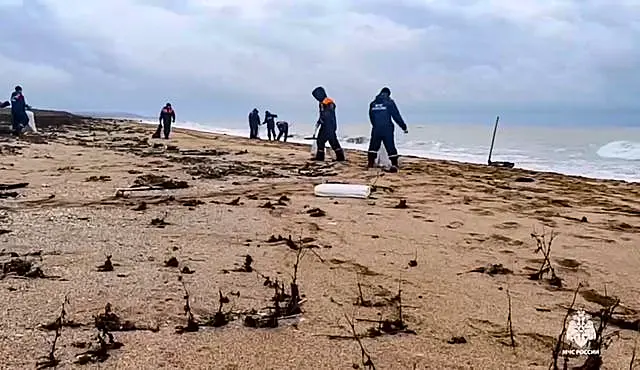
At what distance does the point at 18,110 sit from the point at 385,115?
613 inches

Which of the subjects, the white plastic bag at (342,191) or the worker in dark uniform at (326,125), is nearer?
the white plastic bag at (342,191)

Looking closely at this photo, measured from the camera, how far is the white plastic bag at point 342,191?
9.20 metres

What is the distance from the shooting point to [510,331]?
150 inches

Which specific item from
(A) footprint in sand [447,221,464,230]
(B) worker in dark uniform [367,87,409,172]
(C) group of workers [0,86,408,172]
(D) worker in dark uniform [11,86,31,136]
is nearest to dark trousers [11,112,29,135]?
(D) worker in dark uniform [11,86,31,136]

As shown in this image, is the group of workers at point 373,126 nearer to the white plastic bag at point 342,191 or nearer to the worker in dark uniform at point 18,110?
the white plastic bag at point 342,191

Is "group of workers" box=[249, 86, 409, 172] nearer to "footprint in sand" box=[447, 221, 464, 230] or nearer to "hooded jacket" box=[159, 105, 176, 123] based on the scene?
"footprint in sand" box=[447, 221, 464, 230]

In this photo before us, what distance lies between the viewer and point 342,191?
9219 mm

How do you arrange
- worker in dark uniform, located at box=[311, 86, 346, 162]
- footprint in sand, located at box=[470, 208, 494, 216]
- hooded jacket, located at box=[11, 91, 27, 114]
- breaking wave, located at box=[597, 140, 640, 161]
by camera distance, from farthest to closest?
breaking wave, located at box=[597, 140, 640, 161]
hooded jacket, located at box=[11, 91, 27, 114]
worker in dark uniform, located at box=[311, 86, 346, 162]
footprint in sand, located at box=[470, 208, 494, 216]

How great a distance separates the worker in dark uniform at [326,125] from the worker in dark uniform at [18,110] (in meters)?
12.6

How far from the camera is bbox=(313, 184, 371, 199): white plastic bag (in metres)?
9.20

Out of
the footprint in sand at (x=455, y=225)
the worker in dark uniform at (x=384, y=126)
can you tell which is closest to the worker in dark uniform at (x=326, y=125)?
the worker in dark uniform at (x=384, y=126)

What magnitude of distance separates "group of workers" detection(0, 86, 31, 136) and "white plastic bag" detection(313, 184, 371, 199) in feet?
57.3

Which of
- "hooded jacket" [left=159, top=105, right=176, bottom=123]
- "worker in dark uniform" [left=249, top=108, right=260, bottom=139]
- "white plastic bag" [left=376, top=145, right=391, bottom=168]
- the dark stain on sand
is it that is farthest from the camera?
"worker in dark uniform" [left=249, top=108, right=260, bottom=139]

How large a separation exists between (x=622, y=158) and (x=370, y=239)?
96.8 ft
